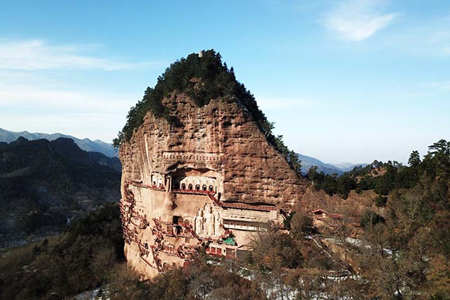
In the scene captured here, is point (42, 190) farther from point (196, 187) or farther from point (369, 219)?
point (369, 219)

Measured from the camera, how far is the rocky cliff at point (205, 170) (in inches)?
1095

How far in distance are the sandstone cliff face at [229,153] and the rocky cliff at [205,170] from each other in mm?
82

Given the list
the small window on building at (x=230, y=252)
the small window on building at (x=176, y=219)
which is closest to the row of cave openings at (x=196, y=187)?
the small window on building at (x=176, y=219)

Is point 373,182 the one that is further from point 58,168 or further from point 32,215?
point 58,168

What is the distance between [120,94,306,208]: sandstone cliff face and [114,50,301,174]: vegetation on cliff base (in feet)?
2.41

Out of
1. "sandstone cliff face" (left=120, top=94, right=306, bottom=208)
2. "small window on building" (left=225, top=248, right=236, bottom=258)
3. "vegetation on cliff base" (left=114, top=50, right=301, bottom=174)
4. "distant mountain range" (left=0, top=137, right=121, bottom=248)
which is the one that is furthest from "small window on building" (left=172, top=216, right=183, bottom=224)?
"distant mountain range" (left=0, top=137, right=121, bottom=248)

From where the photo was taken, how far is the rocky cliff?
27812mm

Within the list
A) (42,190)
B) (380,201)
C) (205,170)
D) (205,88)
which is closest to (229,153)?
(205,170)

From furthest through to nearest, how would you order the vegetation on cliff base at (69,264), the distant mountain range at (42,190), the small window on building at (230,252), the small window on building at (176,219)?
the distant mountain range at (42,190) → the vegetation on cliff base at (69,264) → the small window on building at (176,219) → the small window on building at (230,252)

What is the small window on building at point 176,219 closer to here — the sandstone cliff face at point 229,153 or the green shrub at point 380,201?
the sandstone cliff face at point 229,153

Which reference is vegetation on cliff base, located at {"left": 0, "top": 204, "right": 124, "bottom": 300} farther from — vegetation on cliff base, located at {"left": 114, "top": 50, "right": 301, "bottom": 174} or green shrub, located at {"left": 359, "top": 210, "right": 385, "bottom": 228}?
green shrub, located at {"left": 359, "top": 210, "right": 385, "bottom": 228}

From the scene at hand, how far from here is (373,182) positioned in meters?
26.9

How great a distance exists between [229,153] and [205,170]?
3.10m

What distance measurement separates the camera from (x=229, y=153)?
28.2 m
